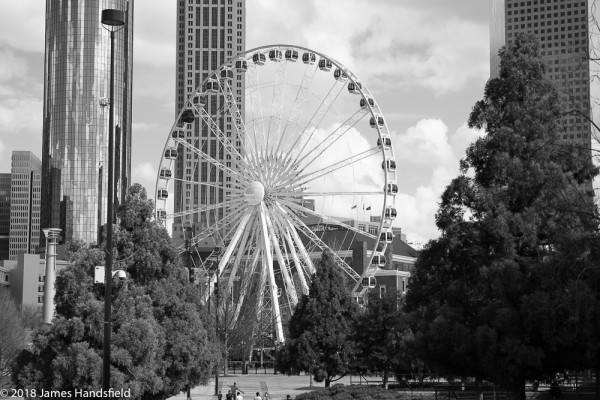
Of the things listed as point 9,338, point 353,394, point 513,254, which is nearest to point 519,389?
point 513,254

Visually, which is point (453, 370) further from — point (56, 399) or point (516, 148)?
point (56, 399)

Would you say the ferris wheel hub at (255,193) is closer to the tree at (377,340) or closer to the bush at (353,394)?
the tree at (377,340)

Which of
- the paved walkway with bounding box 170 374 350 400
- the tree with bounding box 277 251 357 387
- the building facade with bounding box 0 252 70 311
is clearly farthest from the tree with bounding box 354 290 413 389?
the building facade with bounding box 0 252 70 311

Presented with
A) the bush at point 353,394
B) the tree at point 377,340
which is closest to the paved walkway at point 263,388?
the tree at point 377,340

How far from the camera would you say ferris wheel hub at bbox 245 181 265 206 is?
7038 centimetres

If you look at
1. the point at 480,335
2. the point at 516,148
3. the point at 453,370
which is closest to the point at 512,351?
the point at 480,335

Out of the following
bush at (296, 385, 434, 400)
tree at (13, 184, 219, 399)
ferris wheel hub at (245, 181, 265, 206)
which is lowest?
bush at (296, 385, 434, 400)

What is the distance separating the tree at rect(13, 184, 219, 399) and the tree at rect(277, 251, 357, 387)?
19857 mm

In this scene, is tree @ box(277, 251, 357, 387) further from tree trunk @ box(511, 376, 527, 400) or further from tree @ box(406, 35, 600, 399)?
tree trunk @ box(511, 376, 527, 400)

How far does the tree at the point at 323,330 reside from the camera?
2222 inches

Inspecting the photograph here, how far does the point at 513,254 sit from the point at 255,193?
1772 inches

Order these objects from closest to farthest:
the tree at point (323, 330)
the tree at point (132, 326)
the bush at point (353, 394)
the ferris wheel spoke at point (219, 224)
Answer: the tree at point (132, 326) → the bush at point (353, 394) → the tree at point (323, 330) → the ferris wheel spoke at point (219, 224)

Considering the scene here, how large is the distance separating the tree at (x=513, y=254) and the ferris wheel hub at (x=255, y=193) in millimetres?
40652

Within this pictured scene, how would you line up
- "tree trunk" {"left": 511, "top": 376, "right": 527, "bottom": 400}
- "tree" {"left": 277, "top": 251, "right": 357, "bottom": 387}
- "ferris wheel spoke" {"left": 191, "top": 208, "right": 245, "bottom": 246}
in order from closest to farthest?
"tree trunk" {"left": 511, "top": 376, "right": 527, "bottom": 400} → "tree" {"left": 277, "top": 251, "right": 357, "bottom": 387} → "ferris wheel spoke" {"left": 191, "top": 208, "right": 245, "bottom": 246}
